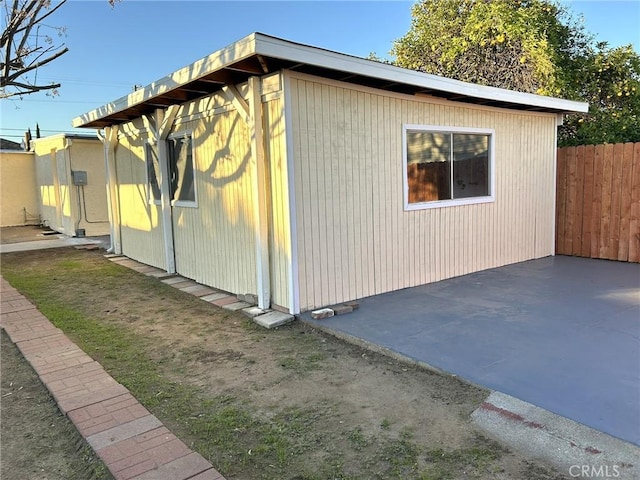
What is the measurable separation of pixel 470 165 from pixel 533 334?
10.6 feet

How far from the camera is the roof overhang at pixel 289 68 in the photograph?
Result: 4060 mm

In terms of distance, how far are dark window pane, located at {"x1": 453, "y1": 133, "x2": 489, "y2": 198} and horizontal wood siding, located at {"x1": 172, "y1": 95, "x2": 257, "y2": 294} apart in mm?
3017

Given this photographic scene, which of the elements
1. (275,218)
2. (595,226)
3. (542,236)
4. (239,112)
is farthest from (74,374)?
(595,226)

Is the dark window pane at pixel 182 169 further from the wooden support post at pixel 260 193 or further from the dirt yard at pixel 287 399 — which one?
the dirt yard at pixel 287 399

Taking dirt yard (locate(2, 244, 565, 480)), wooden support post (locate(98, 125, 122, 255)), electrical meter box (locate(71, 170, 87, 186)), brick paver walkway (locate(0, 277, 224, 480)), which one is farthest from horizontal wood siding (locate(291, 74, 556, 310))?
electrical meter box (locate(71, 170, 87, 186))

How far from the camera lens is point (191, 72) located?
479cm

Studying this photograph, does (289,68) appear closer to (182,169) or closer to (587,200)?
(182,169)

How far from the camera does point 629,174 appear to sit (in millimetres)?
7168

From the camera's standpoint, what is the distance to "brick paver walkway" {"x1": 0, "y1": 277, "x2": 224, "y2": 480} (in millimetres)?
2295

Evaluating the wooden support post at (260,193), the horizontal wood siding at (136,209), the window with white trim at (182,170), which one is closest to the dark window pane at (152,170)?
the horizontal wood siding at (136,209)

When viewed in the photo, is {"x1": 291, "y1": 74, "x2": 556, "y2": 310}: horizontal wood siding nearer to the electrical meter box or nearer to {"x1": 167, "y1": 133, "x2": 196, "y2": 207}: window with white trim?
{"x1": 167, "y1": 133, "x2": 196, "y2": 207}: window with white trim
